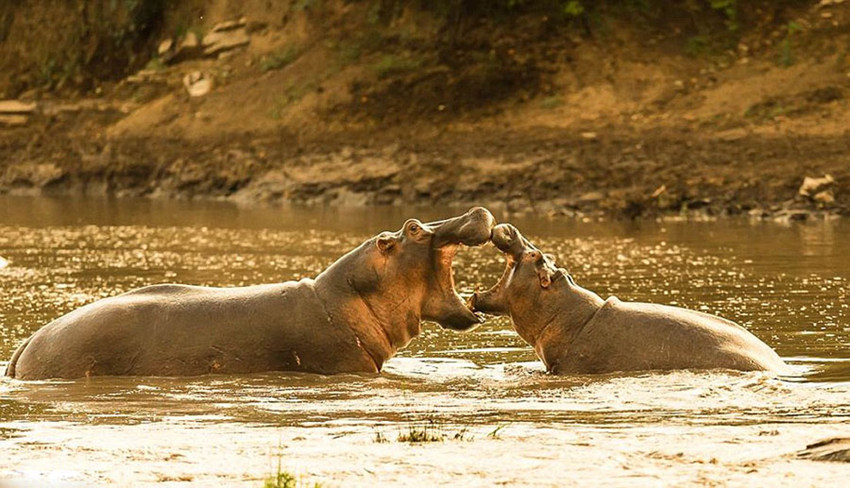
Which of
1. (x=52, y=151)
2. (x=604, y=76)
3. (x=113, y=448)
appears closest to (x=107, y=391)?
(x=113, y=448)

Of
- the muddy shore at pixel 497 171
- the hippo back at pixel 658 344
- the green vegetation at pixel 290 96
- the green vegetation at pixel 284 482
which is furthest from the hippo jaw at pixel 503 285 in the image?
the green vegetation at pixel 290 96

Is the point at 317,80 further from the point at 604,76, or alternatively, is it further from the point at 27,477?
the point at 27,477

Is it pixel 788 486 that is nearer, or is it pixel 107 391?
pixel 788 486

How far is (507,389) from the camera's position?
28.9 ft

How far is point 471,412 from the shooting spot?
7961 mm

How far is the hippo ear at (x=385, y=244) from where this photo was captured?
949cm

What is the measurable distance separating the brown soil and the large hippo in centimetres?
1249

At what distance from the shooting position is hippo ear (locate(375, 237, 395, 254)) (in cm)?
949

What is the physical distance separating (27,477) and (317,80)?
2408 cm

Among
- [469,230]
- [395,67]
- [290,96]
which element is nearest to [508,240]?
[469,230]

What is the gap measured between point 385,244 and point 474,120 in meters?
17.9

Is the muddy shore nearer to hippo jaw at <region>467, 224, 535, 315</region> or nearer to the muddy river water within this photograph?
the muddy river water

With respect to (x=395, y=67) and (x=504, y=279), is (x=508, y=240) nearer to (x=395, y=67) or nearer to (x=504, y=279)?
(x=504, y=279)

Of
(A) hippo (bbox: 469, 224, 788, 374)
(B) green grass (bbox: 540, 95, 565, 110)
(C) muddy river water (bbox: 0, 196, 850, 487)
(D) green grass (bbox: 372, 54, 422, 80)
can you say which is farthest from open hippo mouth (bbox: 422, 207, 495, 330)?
(D) green grass (bbox: 372, 54, 422, 80)
